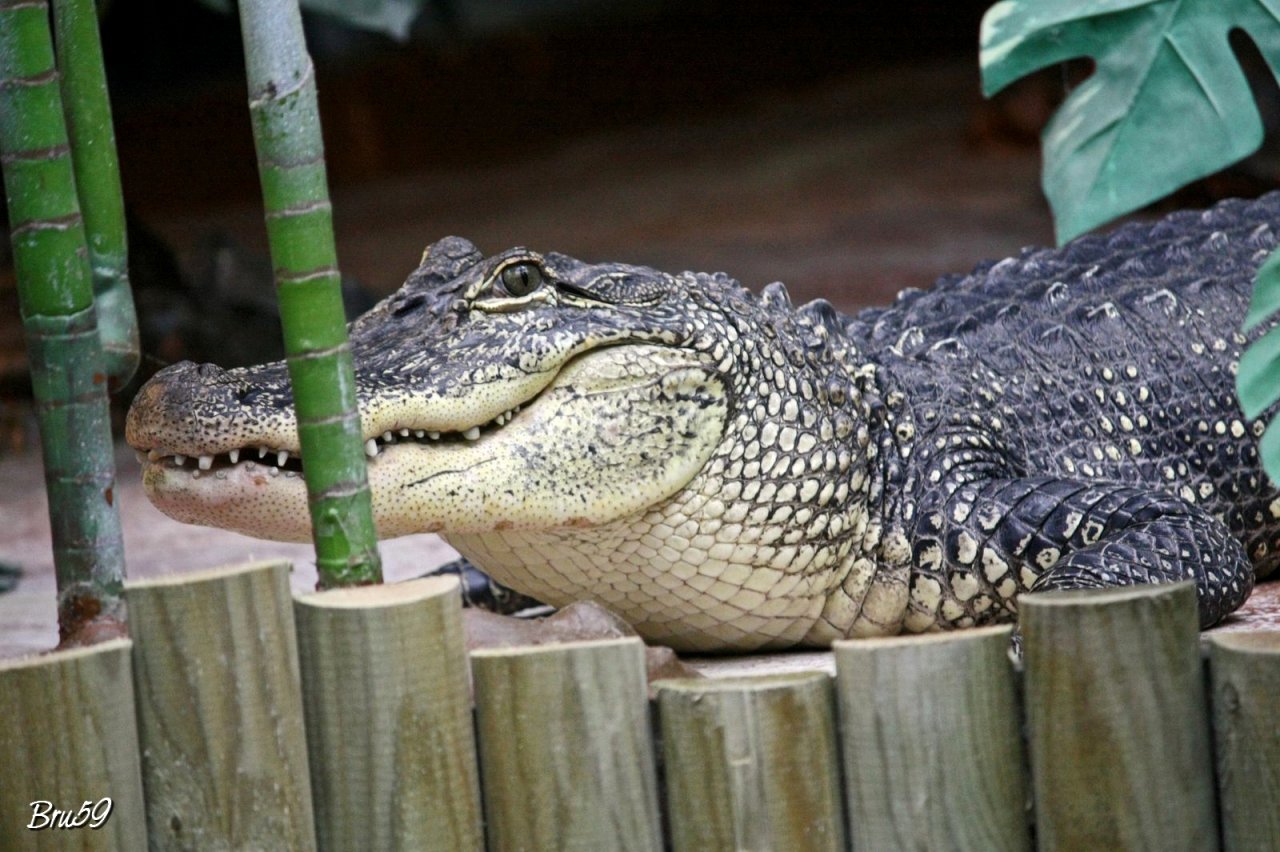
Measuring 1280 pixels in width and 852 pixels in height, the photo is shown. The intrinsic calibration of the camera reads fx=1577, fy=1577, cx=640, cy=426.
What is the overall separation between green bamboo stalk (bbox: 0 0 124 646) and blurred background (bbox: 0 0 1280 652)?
13.4 feet

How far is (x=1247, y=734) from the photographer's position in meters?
1.91

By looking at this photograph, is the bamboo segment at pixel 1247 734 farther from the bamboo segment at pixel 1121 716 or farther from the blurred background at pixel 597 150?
the blurred background at pixel 597 150

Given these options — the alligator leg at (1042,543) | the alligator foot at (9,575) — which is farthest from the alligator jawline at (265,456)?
the alligator foot at (9,575)

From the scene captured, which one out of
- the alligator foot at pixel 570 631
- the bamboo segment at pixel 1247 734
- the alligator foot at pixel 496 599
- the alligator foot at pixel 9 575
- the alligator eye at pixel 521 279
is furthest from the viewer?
the alligator foot at pixel 9 575

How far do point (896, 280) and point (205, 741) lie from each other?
20.1ft

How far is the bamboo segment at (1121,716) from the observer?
6.31 feet

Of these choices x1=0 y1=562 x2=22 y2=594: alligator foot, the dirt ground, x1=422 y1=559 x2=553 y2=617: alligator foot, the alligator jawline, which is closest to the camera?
the alligator jawline

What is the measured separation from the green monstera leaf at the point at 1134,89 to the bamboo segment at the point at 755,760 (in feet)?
2.47

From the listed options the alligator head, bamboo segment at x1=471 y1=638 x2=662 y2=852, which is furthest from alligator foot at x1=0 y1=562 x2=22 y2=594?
bamboo segment at x1=471 y1=638 x2=662 y2=852

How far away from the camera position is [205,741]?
1.96m

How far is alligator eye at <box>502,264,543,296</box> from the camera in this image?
286cm

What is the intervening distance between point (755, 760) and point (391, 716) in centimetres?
46

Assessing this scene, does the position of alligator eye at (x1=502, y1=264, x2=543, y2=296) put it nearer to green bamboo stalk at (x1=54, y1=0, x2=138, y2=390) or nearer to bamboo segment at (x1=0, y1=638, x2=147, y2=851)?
green bamboo stalk at (x1=54, y1=0, x2=138, y2=390)
